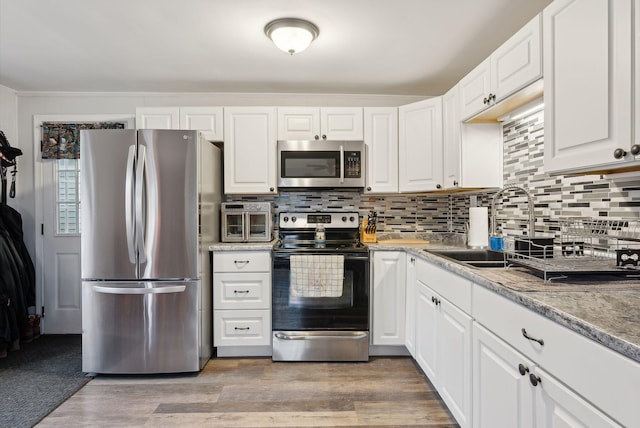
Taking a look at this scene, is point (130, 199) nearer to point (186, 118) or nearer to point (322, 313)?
point (186, 118)

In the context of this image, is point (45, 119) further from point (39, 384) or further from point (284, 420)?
point (284, 420)

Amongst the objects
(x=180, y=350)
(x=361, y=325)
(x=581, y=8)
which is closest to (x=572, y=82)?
(x=581, y=8)

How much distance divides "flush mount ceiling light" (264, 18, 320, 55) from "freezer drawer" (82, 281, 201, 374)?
1.72 meters

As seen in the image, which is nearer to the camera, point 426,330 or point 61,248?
point 426,330

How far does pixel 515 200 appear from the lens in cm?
224

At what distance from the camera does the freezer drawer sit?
7.59ft

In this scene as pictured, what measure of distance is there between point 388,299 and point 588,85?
6.03ft

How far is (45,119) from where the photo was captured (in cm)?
314

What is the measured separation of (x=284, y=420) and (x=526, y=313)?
1.43 meters

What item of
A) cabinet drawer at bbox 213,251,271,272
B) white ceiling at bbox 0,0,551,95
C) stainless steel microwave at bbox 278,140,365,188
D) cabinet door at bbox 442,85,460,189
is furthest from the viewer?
stainless steel microwave at bbox 278,140,365,188

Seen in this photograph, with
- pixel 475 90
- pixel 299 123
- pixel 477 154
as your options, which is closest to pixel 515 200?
pixel 477 154

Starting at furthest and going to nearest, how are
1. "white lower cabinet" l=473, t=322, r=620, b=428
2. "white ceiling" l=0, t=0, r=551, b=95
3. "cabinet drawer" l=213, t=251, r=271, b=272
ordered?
"cabinet drawer" l=213, t=251, r=271, b=272, "white ceiling" l=0, t=0, r=551, b=95, "white lower cabinet" l=473, t=322, r=620, b=428

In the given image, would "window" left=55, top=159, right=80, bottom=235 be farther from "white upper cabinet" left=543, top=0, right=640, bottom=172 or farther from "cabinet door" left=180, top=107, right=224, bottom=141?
"white upper cabinet" left=543, top=0, right=640, bottom=172

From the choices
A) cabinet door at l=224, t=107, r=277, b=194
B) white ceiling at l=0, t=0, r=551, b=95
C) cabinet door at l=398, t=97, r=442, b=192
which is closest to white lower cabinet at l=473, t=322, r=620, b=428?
cabinet door at l=398, t=97, r=442, b=192
